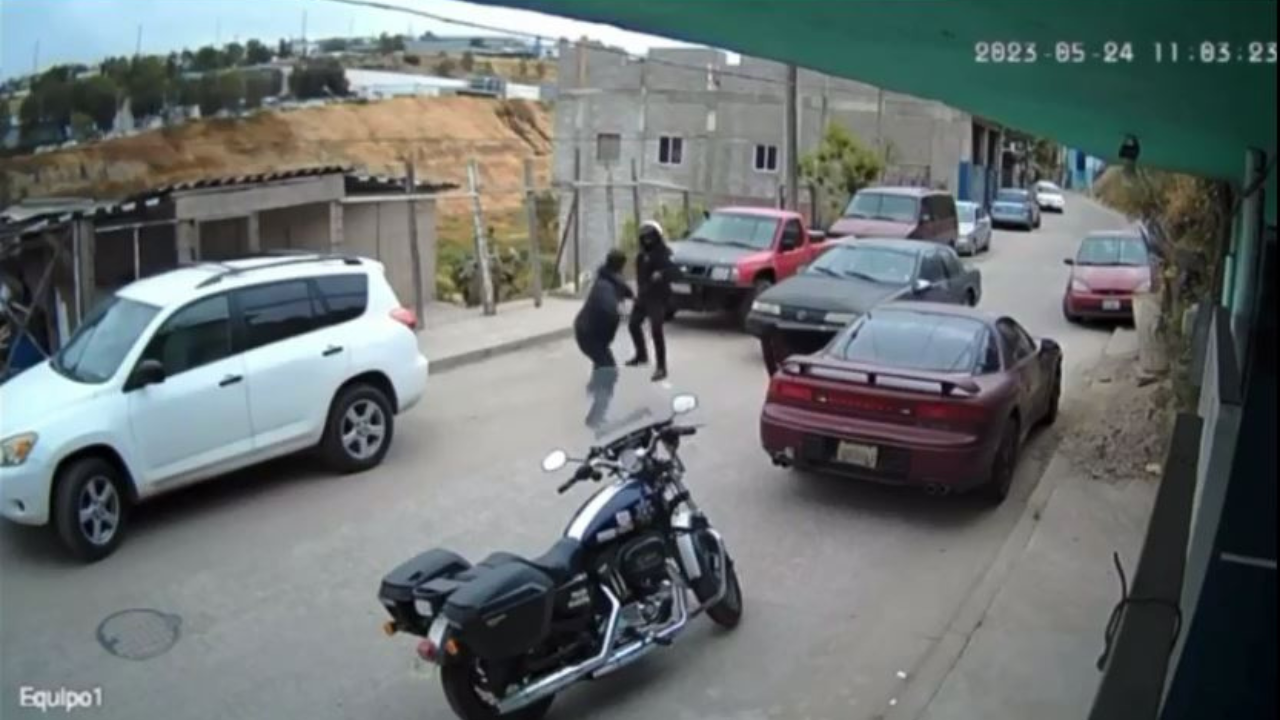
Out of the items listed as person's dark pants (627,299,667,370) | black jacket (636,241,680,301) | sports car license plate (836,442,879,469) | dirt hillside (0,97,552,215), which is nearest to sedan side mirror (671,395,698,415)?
sports car license plate (836,442,879,469)

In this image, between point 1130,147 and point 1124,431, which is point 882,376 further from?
point 1124,431

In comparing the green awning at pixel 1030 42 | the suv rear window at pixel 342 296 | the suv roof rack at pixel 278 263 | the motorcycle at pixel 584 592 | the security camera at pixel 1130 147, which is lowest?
the motorcycle at pixel 584 592

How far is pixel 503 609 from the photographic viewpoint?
200 inches

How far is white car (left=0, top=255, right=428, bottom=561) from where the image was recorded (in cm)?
761

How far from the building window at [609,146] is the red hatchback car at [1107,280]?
777 inches

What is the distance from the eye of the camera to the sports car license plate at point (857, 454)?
8.43 metres

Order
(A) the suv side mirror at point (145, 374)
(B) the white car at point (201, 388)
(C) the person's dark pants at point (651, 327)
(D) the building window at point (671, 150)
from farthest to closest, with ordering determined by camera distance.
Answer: (D) the building window at point (671, 150) → (C) the person's dark pants at point (651, 327) → (A) the suv side mirror at point (145, 374) → (B) the white car at point (201, 388)

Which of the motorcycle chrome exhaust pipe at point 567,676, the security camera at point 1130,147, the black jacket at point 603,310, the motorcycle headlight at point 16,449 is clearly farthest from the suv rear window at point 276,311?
the security camera at point 1130,147

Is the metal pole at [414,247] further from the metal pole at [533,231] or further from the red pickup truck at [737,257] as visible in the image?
the red pickup truck at [737,257]

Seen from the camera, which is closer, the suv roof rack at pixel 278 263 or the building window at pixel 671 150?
the suv roof rack at pixel 278 263

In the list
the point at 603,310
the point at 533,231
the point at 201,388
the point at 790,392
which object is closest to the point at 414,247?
the point at 533,231

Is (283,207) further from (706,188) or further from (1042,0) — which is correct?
(706,188)

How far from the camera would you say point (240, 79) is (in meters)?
17.1

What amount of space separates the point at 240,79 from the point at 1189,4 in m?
16.7
